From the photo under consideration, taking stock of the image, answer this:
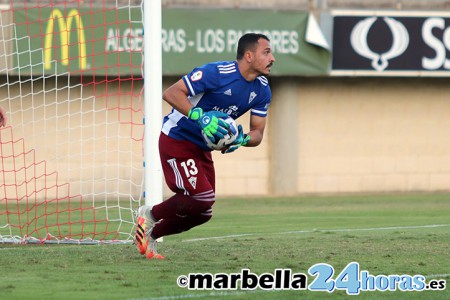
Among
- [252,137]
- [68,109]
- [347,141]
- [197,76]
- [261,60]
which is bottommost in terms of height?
[347,141]

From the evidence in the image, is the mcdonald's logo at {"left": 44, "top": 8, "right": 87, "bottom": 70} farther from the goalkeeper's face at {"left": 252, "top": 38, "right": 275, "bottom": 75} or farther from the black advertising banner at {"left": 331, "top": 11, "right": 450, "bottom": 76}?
the goalkeeper's face at {"left": 252, "top": 38, "right": 275, "bottom": 75}

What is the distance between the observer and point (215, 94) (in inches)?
376

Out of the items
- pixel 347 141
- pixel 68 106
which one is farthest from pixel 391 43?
pixel 68 106

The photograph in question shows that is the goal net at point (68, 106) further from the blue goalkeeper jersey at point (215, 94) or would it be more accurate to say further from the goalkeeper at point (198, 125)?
the blue goalkeeper jersey at point (215, 94)

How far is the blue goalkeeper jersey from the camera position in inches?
370

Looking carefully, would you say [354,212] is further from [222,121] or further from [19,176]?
[222,121]

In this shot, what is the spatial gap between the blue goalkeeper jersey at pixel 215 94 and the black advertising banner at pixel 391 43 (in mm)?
12809

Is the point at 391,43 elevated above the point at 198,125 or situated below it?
below

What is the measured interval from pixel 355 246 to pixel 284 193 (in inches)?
467

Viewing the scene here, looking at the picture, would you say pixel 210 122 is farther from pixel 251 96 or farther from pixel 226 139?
pixel 251 96

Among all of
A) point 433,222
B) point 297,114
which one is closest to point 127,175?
Answer: point 297,114

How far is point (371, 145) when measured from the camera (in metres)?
23.7

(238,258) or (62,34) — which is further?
(62,34)

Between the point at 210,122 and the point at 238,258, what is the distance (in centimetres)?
150
